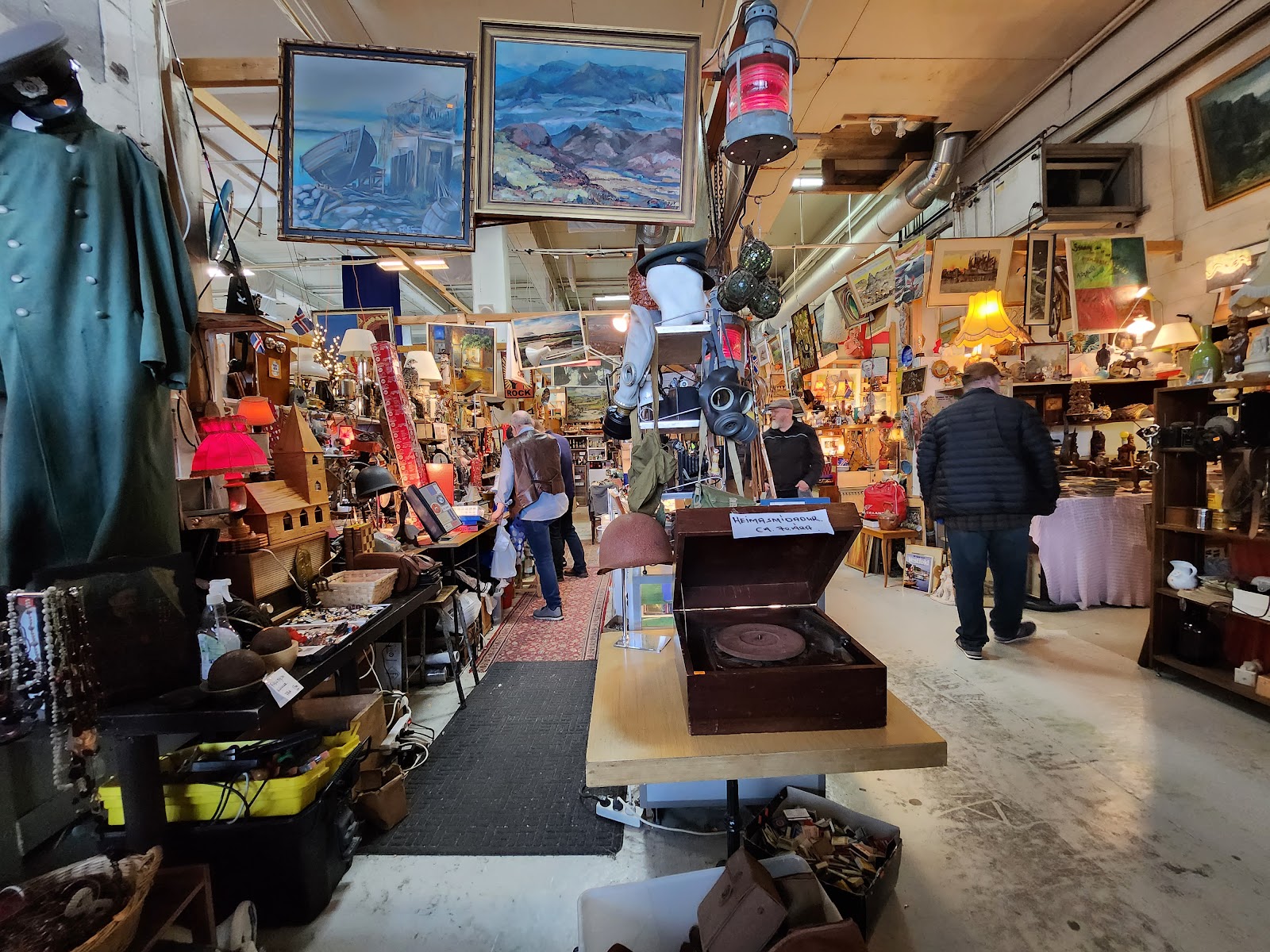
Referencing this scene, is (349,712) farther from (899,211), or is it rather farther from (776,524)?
(899,211)

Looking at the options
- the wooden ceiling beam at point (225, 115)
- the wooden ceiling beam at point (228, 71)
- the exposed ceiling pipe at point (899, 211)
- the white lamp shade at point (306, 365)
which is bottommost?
the white lamp shade at point (306, 365)

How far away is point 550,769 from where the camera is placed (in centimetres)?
254

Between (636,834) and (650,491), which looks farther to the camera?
(636,834)

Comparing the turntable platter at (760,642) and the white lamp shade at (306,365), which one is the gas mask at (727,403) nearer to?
the turntable platter at (760,642)

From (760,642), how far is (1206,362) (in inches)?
138

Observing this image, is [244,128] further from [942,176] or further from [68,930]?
[942,176]

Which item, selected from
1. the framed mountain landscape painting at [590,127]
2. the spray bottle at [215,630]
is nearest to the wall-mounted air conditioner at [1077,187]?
the framed mountain landscape painting at [590,127]

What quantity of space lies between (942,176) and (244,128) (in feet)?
20.2

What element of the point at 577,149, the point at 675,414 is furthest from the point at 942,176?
the point at 675,414

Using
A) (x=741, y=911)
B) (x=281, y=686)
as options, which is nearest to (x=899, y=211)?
(x=741, y=911)

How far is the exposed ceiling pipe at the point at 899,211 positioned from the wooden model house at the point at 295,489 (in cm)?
635

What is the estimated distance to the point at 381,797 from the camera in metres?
2.14

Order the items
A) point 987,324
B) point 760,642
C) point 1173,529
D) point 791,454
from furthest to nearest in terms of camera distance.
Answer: point 987,324 < point 791,454 < point 1173,529 < point 760,642

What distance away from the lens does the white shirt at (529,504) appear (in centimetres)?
474
